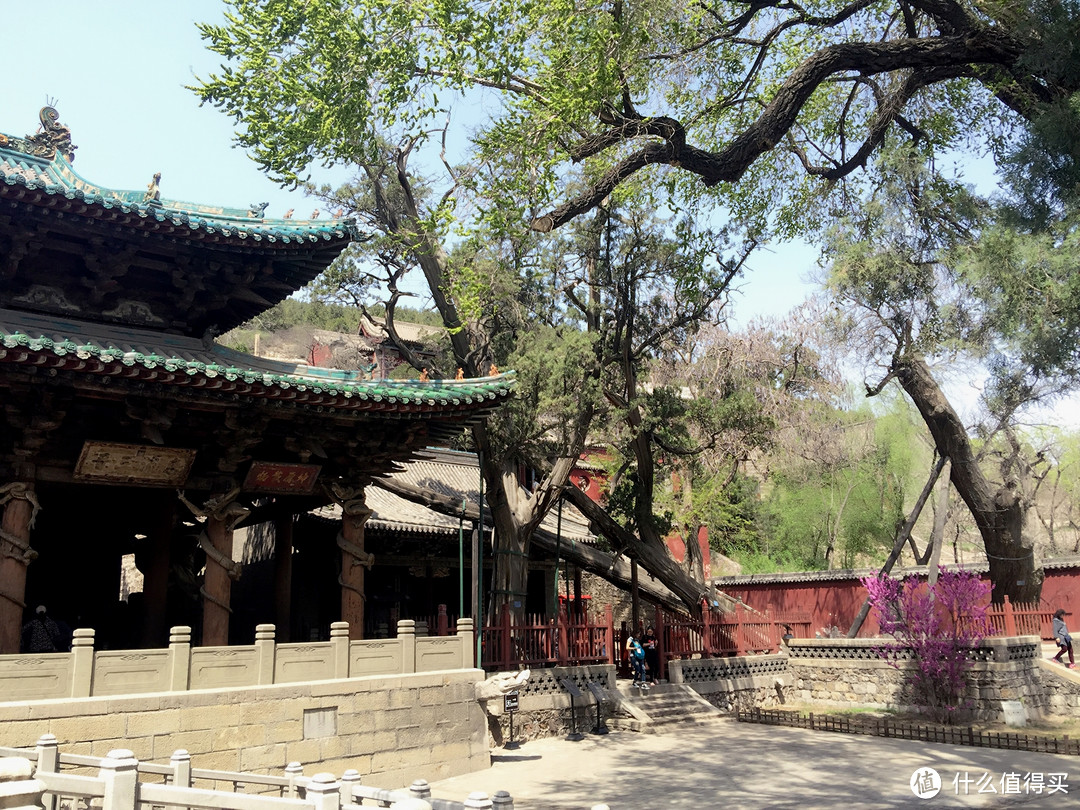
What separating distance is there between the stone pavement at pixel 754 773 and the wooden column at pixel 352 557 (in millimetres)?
2467

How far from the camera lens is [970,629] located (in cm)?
1622

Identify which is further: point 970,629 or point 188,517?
point 970,629

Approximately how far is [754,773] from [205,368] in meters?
8.54

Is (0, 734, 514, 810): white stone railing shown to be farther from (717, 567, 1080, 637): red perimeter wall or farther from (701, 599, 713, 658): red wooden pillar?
(717, 567, 1080, 637): red perimeter wall

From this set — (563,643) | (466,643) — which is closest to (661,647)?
(563,643)

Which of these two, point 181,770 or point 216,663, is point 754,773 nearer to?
point 216,663

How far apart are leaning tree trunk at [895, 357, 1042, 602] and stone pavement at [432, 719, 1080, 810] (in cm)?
706

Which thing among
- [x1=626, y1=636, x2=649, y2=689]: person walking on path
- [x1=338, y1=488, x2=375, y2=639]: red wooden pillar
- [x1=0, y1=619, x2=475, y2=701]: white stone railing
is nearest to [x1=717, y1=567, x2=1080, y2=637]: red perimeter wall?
[x1=626, y1=636, x2=649, y2=689]: person walking on path

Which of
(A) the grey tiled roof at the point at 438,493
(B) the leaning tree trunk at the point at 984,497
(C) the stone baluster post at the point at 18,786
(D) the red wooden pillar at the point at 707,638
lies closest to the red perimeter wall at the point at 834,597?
(B) the leaning tree trunk at the point at 984,497

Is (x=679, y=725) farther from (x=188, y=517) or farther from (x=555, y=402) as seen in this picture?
(x=188, y=517)

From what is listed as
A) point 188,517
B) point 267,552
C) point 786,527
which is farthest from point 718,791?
point 786,527

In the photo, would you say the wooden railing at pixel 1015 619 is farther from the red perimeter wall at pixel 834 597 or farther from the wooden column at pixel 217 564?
the wooden column at pixel 217 564

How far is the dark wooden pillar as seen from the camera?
470 inches

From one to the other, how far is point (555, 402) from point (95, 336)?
747 cm
